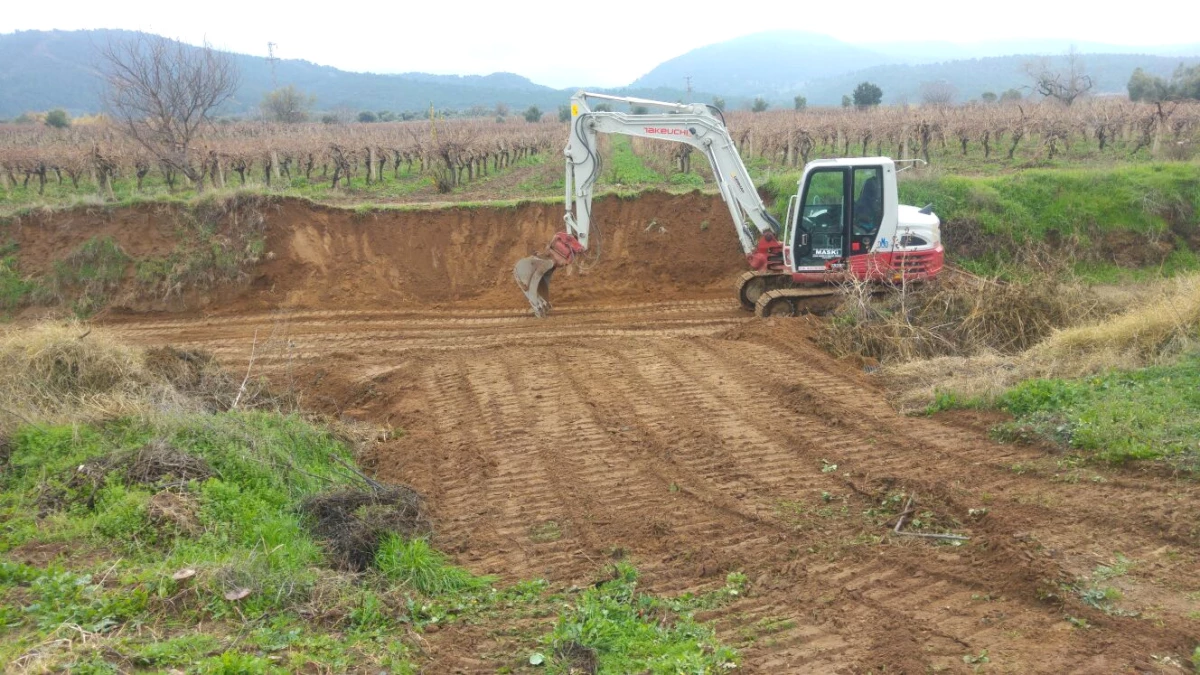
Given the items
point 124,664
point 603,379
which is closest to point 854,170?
point 603,379

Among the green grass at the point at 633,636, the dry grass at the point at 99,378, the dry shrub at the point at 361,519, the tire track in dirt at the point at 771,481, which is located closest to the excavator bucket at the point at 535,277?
the tire track in dirt at the point at 771,481

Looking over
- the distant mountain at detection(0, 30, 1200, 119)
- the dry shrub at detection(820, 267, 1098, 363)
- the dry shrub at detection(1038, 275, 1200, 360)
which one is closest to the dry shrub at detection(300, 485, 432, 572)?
the dry shrub at detection(820, 267, 1098, 363)

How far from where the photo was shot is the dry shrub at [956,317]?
11.0 meters

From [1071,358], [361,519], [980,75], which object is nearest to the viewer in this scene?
[361,519]

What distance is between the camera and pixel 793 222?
12781 millimetres

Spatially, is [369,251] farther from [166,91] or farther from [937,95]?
[937,95]

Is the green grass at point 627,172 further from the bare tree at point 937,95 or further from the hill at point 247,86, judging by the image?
the hill at point 247,86

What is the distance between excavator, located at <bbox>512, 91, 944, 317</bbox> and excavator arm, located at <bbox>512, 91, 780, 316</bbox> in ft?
0.05

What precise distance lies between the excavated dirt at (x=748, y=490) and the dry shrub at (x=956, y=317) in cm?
74

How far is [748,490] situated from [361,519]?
314cm

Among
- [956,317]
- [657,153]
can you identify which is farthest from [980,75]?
[956,317]

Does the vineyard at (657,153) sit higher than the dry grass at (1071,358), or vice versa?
the vineyard at (657,153)

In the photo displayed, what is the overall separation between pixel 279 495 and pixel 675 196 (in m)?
12.0

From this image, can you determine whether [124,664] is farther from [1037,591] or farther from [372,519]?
[1037,591]
